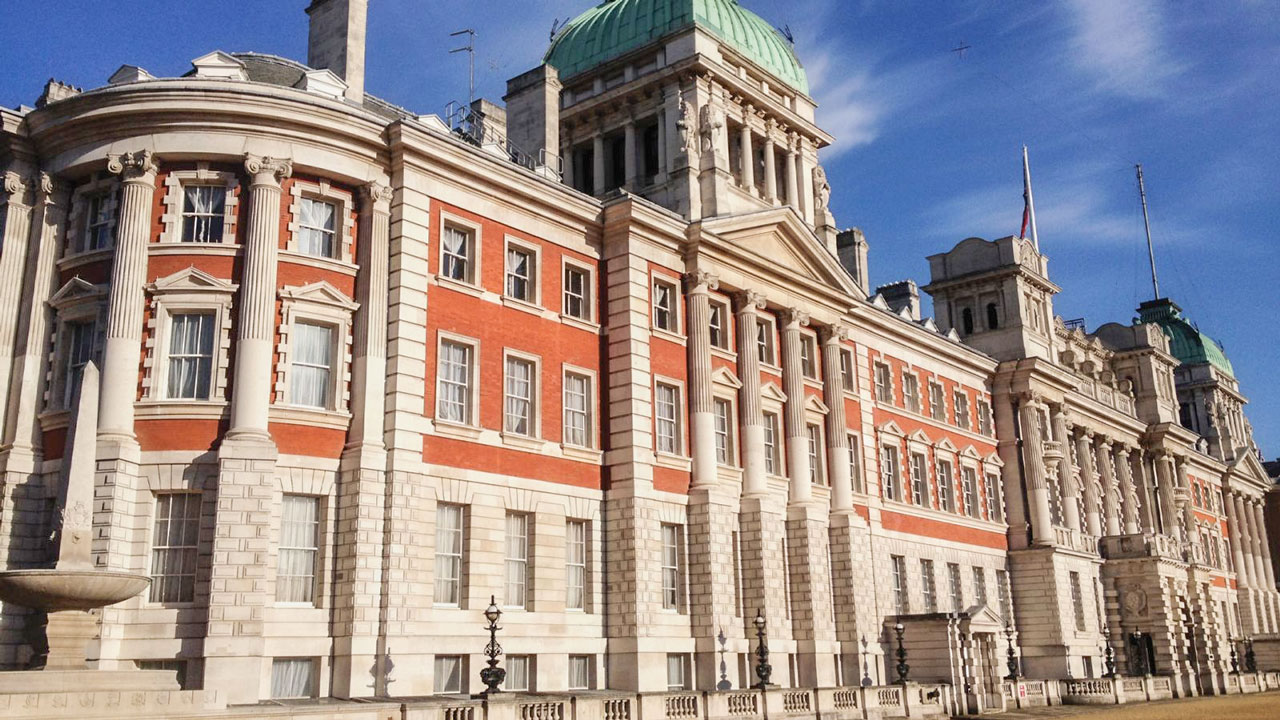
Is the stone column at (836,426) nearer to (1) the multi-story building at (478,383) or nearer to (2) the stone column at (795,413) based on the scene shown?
(1) the multi-story building at (478,383)

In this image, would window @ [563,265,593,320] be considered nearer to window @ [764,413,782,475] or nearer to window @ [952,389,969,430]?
window @ [764,413,782,475]

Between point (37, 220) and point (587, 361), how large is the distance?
56.5 ft

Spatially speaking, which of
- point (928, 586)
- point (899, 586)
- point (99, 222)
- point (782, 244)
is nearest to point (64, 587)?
point (99, 222)

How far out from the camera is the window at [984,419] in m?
64.6

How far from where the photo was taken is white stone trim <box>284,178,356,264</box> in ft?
108

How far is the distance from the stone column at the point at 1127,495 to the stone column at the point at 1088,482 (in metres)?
5.13

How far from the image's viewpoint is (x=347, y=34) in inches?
1457

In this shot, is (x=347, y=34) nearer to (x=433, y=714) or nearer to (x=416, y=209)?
(x=416, y=209)

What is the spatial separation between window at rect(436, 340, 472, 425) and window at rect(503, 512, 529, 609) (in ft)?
11.7

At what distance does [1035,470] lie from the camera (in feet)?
210

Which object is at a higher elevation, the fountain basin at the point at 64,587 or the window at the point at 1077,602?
the window at the point at 1077,602

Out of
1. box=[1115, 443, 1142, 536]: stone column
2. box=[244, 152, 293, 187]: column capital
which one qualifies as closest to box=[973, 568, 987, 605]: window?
box=[1115, 443, 1142, 536]: stone column

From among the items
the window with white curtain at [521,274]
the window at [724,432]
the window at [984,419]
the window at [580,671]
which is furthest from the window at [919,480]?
the window with white curtain at [521,274]

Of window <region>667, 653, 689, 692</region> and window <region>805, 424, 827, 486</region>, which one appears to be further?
window <region>805, 424, 827, 486</region>
